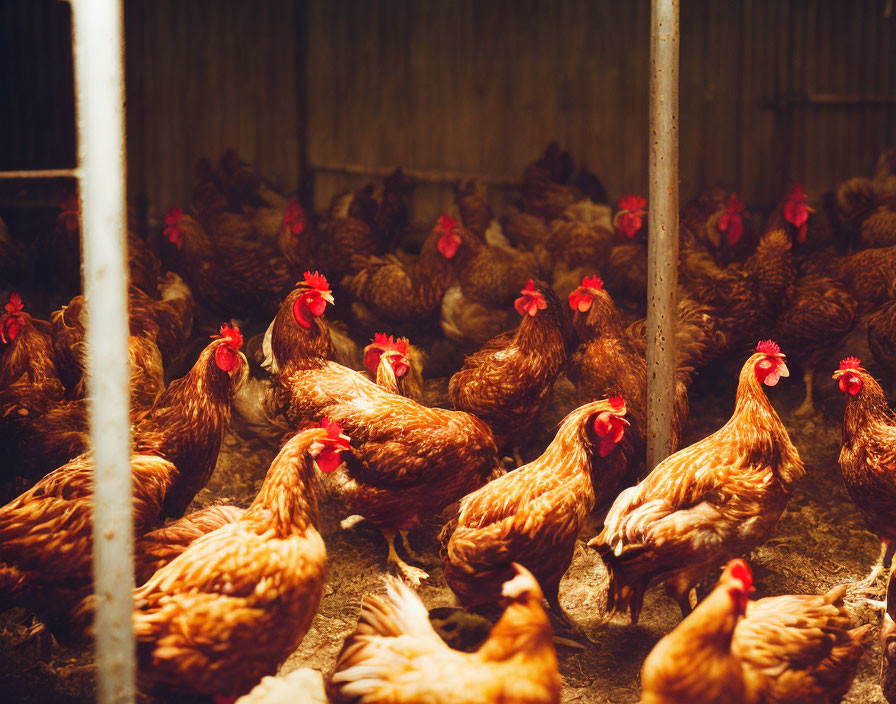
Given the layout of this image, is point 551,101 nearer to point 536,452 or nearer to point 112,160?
point 536,452

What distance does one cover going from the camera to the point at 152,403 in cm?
421

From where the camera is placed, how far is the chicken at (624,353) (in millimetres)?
4246

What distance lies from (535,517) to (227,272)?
3236mm

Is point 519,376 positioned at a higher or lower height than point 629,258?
lower

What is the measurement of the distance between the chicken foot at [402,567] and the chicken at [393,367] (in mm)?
741

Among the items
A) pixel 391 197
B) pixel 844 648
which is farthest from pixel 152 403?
pixel 391 197

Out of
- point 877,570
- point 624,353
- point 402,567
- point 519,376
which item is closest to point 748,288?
point 624,353

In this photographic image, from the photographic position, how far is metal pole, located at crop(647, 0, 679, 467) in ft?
11.9

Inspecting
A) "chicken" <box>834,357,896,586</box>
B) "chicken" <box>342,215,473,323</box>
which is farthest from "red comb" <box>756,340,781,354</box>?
"chicken" <box>342,215,473,323</box>

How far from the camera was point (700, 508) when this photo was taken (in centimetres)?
342

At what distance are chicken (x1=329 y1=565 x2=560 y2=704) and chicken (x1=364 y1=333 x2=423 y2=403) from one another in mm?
1755

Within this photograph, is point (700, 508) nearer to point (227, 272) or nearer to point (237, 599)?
point (237, 599)

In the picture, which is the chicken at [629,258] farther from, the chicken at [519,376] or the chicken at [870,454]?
the chicken at [870,454]

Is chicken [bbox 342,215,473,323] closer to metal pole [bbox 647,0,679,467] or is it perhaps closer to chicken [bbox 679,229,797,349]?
chicken [bbox 679,229,797,349]
